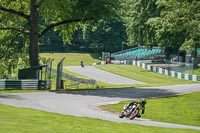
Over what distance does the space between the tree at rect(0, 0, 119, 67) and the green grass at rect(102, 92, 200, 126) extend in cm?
1077

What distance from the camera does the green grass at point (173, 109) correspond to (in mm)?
26364

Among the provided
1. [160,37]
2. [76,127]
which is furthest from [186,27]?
[160,37]

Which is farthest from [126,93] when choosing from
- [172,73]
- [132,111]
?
[172,73]

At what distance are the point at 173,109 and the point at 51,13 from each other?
1851cm

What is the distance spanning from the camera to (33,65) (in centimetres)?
4197

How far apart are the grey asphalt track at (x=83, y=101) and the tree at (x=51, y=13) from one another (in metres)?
7.28

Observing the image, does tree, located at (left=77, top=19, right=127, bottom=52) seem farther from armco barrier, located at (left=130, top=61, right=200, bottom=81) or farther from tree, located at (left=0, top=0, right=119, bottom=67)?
tree, located at (left=0, top=0, right=119, bottom=67)

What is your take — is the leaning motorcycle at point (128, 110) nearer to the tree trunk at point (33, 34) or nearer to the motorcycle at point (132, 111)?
the motorcycle at point (132, 111)

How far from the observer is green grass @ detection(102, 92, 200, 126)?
26364 millimetres

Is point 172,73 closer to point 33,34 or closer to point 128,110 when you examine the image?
point 33,34

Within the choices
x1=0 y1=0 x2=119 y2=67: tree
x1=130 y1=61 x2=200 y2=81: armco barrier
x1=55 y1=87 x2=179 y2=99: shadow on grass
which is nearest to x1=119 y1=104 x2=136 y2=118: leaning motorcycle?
x1=55 y1=87 x2=179 y2=99: shadow on grass

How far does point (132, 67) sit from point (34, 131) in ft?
209

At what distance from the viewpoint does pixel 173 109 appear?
29.5 metres

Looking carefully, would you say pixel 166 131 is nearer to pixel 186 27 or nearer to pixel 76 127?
pixel 76 127
